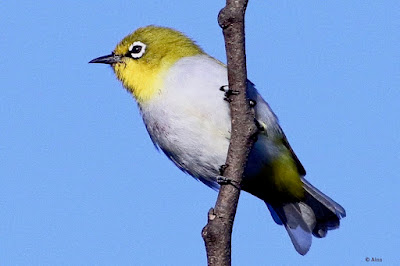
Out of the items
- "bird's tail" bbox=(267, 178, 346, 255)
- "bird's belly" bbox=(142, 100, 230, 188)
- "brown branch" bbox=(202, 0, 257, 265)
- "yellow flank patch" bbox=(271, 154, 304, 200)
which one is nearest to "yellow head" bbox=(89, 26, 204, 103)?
"bird's belly" bbox=(142, 100, 230, 188)

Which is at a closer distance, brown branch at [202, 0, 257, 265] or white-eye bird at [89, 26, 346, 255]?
brown branch at [202, 0, 257, 265]

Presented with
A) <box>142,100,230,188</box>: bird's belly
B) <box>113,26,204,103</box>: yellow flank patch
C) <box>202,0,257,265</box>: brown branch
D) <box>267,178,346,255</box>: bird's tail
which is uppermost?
<box>113,26,204,103</box>: yellow flank patch

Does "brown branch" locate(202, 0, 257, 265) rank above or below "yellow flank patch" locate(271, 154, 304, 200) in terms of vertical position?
below

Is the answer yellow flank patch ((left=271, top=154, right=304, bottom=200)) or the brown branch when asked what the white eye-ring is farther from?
the brown branch

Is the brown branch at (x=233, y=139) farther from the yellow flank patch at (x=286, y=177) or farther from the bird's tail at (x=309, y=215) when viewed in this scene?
the bird's tail at (x=309, y=215)

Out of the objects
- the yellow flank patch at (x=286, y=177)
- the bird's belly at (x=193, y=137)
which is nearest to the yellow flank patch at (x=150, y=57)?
the bird's belly at (x=193, y=137)

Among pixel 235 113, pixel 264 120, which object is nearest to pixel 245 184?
pixel 264 120

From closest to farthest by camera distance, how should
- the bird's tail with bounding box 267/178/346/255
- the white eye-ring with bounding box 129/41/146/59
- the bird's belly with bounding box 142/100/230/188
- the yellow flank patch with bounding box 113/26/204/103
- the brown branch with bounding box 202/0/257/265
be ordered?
the brown branch with bounding box 202/0/257/265 < the bird's belly with bounding box 142/100/230/188 < the yellow flank patch with bounding box 113/26/204/103 < the white eye-ring with bounding box 129/41/146/59 < the bird's tail with bounding box 267/178/346/255

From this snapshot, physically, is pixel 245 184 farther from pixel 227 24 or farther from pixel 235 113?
pixel 227 24
